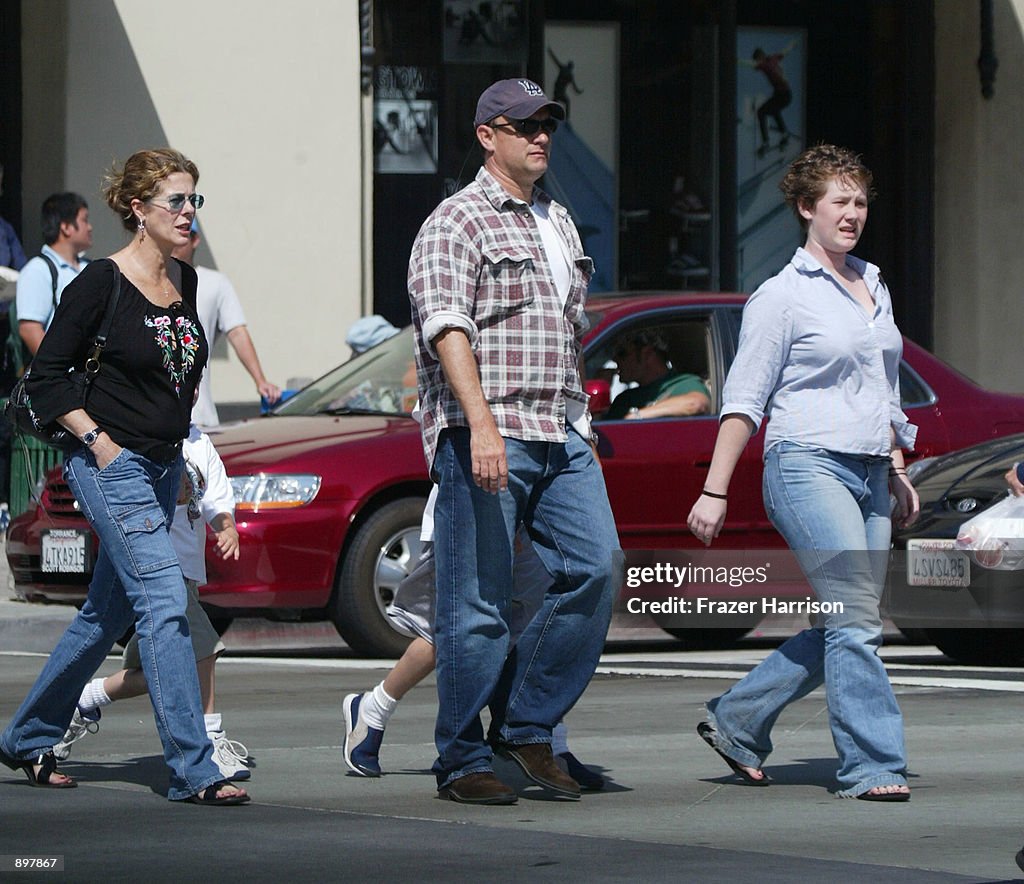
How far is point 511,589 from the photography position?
6.34 m

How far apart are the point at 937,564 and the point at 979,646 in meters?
0.76

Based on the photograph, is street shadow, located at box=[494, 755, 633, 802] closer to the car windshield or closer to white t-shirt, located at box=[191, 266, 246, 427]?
white t-shirt, located at box=[191, 266, 246, 427]

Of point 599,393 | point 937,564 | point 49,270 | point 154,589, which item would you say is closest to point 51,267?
point 49,270

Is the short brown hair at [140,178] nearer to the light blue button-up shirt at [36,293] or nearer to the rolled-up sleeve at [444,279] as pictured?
the rolled-up sleeve at [444,279]

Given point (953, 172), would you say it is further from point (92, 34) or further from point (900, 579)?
point (900, 579)

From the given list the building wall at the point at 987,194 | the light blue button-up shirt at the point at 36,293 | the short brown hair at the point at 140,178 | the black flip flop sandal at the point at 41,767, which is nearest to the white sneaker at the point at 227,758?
the black flip flop sandal at the point at 41,767

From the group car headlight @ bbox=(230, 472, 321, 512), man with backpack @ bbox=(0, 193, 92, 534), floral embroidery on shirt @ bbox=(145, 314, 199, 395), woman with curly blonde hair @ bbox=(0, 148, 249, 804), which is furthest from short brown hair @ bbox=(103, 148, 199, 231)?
man with backpack @ bbox=(0, 193, 92, 534)

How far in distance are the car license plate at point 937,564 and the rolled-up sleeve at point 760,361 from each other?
131 inches

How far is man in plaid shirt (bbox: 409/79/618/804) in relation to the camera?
6.21 meters

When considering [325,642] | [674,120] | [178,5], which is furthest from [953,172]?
[325,642]

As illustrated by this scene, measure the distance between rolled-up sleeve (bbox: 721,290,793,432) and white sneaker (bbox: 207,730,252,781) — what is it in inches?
66.0

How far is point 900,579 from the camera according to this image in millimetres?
9977

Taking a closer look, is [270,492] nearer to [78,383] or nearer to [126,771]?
[126,771]

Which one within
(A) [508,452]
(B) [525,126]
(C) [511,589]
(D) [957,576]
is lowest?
(D) [957,576]
